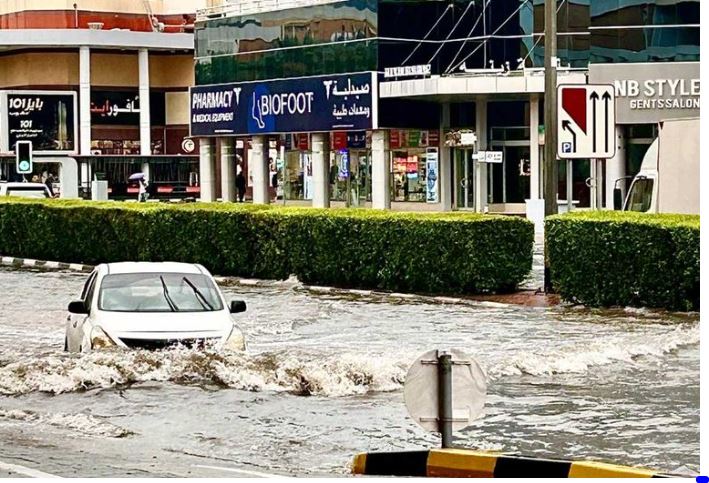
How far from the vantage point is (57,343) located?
2125cm

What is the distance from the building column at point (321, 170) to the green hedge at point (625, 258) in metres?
35.0

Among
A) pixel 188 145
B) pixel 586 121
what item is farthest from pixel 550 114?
pixel 188 145

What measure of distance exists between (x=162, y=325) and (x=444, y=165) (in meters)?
40.5

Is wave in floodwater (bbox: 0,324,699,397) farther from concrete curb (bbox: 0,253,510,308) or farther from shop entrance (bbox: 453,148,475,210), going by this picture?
shop entrance (bbox: 453,148,475,210)

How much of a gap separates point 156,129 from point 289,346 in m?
67.7

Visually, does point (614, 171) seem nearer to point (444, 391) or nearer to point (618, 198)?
point (618, 198)

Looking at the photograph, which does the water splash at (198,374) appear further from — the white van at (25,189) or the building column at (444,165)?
the building column at (444,165)

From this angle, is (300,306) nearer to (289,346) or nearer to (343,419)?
(289,346)

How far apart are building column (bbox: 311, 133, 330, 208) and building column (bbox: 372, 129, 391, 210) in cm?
308

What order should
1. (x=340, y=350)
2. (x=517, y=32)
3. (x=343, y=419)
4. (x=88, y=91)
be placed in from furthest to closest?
(x=88, y=91) < (x=517, y=32) < (x=340, y=350) < (x=343, y=419)

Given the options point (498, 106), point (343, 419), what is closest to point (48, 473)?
point (343, 419)

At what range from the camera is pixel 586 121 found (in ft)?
78.2

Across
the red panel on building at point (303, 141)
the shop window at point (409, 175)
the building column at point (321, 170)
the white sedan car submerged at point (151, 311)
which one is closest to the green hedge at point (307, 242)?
the white sedan car submerged at point (151, 311)

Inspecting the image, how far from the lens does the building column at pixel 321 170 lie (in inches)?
2352
